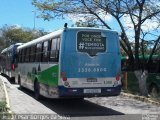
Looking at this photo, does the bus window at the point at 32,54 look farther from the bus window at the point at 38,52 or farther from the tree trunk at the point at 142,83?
the tree trunk at the point at 142,83

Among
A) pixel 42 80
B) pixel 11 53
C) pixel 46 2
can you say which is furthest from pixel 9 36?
pixel 42 80

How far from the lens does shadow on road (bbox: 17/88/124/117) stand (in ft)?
46.5

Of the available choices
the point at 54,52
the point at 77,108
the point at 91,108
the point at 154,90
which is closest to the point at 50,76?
the point at 54,52

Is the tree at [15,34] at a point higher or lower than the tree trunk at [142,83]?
higher

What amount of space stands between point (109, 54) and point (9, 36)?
2889 inches

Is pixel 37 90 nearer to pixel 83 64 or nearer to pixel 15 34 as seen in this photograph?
pixel 83 64

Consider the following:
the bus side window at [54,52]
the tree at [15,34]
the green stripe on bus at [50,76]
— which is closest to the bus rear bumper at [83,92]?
the green stripe on bus at [50,76]

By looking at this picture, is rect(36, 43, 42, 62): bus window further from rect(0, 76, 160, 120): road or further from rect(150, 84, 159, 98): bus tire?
rect(150, 84, 159, 98): bus tire

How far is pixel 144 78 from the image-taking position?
20438mm

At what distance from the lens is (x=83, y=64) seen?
14.7m

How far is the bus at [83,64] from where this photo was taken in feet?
47.3

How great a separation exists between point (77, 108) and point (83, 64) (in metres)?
1.98

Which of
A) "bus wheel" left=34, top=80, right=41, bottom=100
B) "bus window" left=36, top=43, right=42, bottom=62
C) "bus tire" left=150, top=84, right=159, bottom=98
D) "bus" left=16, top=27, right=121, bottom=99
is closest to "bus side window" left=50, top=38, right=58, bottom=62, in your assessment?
"bus" left=16, top=27, right=121, bottom=99

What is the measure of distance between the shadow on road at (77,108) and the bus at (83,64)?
22.4 inches
